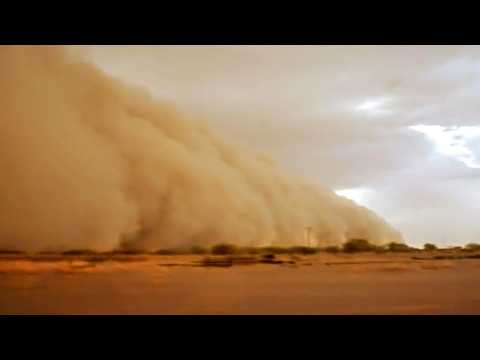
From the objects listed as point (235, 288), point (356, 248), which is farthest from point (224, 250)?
point (235, 288)

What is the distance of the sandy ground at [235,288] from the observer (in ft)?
24.9

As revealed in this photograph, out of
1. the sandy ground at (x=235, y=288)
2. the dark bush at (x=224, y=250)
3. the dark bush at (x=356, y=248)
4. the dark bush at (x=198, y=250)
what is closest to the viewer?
the sandy ground at (x=235, y=288)

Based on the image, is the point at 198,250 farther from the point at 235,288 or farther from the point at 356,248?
the point at 235,288

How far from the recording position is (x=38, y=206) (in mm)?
17469

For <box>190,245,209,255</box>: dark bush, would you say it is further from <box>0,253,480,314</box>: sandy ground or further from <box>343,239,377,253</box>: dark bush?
<box>0,253,480,314</box>: sandy ground

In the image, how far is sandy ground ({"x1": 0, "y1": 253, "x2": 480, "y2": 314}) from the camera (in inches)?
299

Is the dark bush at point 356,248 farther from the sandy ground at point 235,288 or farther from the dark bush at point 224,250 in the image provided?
the sandy ground at point 235,288

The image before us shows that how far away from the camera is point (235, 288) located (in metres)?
9.25

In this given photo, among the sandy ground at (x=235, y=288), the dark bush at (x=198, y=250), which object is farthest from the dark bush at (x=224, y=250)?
the sandy ground at (x=235, y=288)

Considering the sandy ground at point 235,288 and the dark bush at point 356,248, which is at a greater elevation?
the dark bush at point 356,248

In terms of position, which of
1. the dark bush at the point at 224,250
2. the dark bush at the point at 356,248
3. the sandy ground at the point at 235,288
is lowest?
the sandy ground at the point at 235,288
